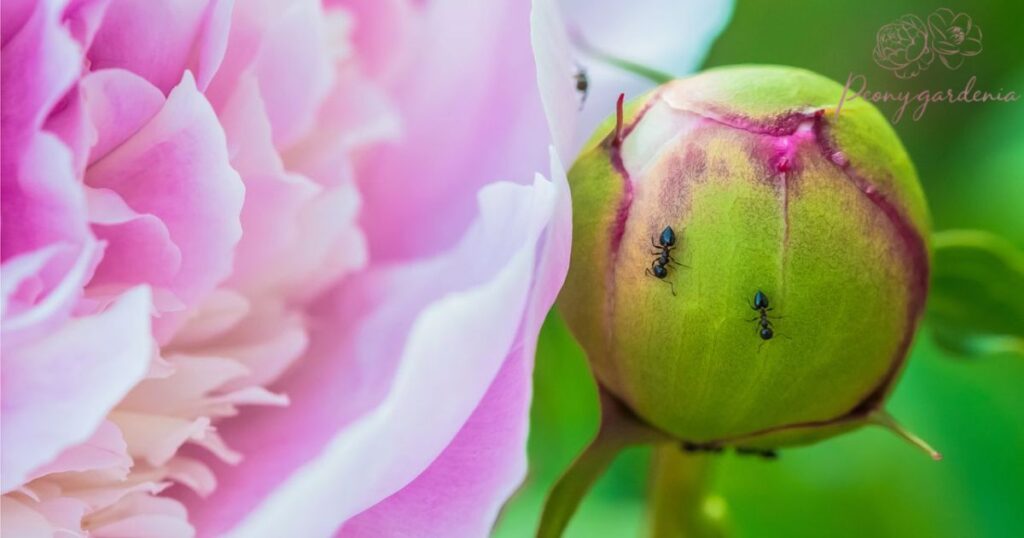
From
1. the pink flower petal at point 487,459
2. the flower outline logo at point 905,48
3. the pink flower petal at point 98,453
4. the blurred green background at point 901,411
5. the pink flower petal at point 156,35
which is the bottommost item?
the blurred green background at point 901,411

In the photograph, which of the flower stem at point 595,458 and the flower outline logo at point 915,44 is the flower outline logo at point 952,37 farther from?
the flower stem at point 595,458

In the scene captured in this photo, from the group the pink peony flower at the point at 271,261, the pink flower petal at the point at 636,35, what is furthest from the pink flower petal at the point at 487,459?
the pink flower petal at the point at 636,35

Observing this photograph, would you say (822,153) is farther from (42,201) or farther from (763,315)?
(42,201)

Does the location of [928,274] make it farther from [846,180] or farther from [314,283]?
[314,283]

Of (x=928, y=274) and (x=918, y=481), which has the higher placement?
(x=928, y=274)

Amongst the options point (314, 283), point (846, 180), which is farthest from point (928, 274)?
point (314, 283)

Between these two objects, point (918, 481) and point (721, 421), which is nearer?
point (721, 421)
